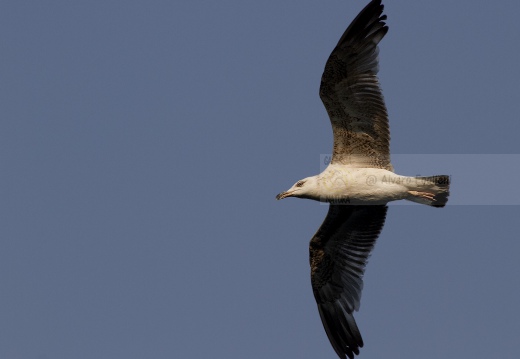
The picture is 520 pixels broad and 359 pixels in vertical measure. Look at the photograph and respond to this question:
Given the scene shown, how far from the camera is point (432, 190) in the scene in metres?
15.6

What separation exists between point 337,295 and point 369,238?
121 centimetres

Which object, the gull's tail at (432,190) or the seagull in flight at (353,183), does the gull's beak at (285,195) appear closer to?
the seagull in flight at (353,183)

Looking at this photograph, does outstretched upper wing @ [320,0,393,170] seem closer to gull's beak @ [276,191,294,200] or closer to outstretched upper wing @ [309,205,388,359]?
gull's beak @ [276,191,294,200]

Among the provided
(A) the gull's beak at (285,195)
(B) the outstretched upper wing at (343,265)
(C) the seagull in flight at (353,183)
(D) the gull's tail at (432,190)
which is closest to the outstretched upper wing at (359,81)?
(C) the seagull in flight at (353,183)

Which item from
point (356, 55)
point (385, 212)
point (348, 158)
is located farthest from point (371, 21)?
point (385, 212)

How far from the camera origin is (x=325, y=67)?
1514cm

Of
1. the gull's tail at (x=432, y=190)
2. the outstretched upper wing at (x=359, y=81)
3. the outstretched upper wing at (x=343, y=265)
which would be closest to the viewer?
the outstretched upper wing at (x=359, y=81)

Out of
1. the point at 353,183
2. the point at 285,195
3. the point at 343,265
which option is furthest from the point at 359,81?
the point at 343,265

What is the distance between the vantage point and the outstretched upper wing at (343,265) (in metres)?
16.9

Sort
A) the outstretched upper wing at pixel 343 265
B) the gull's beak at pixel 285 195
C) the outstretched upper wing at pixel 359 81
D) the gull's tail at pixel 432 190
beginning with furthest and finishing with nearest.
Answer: the outstretched upper wing at pixel 343 265
the gull's beak at pixel 285 195
the gull's tail at pixel 432 190
the outstretched upper wing at pixel 359 81

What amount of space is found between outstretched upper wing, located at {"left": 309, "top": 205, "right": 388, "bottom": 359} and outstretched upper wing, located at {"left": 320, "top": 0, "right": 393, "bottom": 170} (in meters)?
1.97

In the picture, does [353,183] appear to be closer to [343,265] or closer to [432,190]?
[432,190]

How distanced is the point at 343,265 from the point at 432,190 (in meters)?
2.47

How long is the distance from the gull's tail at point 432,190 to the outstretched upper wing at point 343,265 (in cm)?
135
